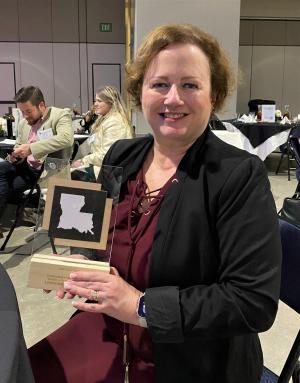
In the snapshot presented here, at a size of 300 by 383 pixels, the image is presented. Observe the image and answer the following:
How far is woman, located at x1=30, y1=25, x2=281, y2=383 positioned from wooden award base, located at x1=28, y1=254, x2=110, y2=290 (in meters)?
0.03

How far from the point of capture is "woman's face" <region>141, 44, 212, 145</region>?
3.49ft

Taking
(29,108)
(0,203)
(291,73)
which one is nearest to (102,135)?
(29,108)

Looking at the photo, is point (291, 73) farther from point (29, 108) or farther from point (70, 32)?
point (29, 108)

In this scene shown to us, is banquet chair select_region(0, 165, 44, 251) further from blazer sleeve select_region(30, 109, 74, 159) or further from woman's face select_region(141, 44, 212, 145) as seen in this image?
woman's face select_region(141, 44, 212, 145)

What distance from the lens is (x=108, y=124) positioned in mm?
3816

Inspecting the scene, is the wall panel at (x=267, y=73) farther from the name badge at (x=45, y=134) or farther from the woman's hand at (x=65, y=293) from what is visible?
the woman's hand at (x=65, y=293)

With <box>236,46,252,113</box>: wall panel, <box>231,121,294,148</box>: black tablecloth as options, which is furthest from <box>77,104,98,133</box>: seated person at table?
<box>236,46,252,113</box>: wall panel

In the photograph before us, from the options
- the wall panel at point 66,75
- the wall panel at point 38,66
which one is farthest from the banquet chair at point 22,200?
the wall panel at point 38,66

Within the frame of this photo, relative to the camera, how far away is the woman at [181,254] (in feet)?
3.14

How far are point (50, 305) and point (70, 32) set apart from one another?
8.67 meters

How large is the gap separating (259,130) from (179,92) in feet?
18.7

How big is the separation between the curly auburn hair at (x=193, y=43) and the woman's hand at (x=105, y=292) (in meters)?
0.56

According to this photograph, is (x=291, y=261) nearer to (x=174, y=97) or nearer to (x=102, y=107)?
(x=174, y=97)

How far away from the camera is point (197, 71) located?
1.06 metres
